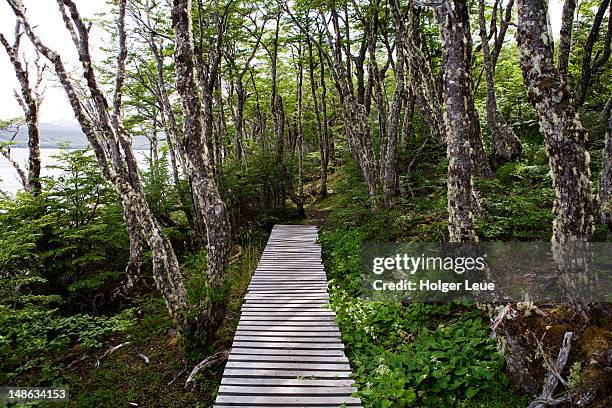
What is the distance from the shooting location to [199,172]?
589 centimetres

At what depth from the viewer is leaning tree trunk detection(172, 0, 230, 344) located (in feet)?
19.0

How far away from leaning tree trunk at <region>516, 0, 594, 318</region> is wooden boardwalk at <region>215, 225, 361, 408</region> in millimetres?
2773

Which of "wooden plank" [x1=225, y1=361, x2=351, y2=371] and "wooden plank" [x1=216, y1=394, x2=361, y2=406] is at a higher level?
"wooden plank" [x1=225, y1=361, x2=351, y2=371]

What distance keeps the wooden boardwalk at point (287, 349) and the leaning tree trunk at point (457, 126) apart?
2.54 metres

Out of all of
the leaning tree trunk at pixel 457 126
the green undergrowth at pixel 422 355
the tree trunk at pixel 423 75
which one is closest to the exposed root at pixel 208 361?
the green undergrowth at pixel 422 355

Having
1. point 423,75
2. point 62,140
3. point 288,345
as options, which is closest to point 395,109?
point 423,75

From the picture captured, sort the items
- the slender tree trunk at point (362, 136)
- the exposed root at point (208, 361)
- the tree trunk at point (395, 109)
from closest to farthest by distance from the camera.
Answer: the exposed root at point (208, 361), the tree trunk at point (395, 109), the slender tree trunk at point (362, 136)

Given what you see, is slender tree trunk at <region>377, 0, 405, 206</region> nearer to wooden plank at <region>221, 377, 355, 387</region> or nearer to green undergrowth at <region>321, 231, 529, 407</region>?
green undergrowth at <region>321, 231, 529, 407</region>

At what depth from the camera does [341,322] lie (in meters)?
6.33

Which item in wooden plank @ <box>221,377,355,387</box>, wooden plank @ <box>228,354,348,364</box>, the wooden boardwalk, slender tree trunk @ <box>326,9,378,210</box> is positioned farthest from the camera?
slender tree trunk @ <box>326,9,378,210</box>

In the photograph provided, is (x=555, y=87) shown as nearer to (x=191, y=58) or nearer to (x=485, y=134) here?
(x=191, y=58)

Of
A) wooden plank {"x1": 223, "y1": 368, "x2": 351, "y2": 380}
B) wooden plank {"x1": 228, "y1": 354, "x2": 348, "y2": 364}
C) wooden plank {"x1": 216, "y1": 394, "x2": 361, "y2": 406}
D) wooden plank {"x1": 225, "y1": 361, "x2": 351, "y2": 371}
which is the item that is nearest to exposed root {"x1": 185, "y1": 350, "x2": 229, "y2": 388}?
wooden plank {"x1": 228, "y1": 354, "x2": 348, "y2": 364}

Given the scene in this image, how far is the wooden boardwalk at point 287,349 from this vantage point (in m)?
4.61

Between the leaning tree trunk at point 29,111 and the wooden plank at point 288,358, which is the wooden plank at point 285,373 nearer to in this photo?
the wooden plank at point 288,358
